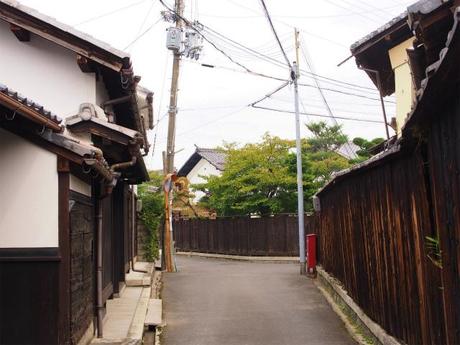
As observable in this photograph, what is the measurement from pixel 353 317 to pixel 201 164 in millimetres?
41924

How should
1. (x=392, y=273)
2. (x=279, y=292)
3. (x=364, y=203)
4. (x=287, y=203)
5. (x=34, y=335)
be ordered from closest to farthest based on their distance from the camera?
(x=34, y=335) < (x=392, y=273) < (x=364, y=203) < (x=279, y=292) < (x=287, y=203)

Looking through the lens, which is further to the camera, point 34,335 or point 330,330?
point 330,330

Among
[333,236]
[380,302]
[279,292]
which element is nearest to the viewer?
[380,302]

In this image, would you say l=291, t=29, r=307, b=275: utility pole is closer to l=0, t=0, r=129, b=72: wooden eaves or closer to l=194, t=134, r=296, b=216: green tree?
l=194, t=134, r=296, b=216: green tree

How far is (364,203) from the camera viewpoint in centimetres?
1002

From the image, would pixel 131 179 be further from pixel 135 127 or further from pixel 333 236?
pixel 333 236

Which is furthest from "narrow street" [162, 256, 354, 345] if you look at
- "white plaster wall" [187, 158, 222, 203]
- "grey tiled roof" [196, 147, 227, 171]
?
"white plaster wall" [187, 158, 222, 203]

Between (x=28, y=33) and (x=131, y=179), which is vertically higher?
(x=28, y=33)

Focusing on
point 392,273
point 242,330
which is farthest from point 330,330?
point 392,273

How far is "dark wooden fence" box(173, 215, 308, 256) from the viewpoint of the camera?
28.5 m

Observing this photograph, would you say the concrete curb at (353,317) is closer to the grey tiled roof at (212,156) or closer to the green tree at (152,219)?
the green tree at (152,219)

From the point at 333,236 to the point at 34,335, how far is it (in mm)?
9287

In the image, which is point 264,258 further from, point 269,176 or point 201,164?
point 201,164

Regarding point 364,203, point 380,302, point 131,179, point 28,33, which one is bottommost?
point 380,302
